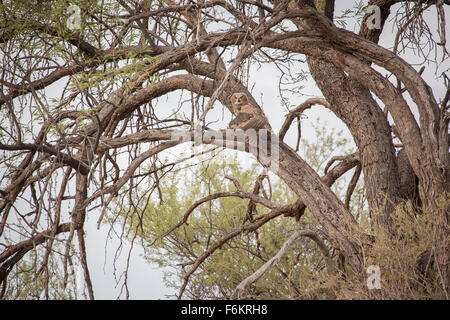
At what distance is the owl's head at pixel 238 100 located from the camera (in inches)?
168

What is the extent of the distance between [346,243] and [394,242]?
51cm

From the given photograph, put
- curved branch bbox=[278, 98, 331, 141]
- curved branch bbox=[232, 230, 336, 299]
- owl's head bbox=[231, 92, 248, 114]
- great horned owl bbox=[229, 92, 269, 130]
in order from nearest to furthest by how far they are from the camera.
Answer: curved branch bbox=[232, 230, 336, 299], great horned owl bbox=[229, 92, 269, 130], owl's head bbox=[231, 92, 248, 114], curved branch bbox=[278, 98, 331, 141]

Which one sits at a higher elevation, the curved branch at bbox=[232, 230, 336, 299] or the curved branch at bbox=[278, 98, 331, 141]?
the curved branch at bbox=[278, 98, 331, 141]

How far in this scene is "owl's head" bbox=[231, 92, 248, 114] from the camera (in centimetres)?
427

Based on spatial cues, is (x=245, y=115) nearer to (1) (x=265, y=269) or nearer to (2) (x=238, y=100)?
(2) (x=238, y=100)

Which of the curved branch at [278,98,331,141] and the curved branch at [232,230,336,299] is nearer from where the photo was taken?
the curved branch at [232,230,336,299]

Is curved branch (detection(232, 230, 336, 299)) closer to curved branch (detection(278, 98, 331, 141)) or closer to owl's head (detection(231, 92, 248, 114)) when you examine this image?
owl's head (detection(231, 92, 248, 114))

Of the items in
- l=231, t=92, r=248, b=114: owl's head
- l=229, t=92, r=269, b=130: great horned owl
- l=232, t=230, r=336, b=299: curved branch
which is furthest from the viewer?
l=231, t=92, r=248, b=114: owl's head

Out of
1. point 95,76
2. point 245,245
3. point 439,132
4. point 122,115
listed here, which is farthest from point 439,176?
point 245,245

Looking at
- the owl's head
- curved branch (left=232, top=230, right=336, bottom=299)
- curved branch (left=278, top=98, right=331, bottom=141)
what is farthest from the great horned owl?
curved branch (left=278, top=98, right=331, bottom=141)

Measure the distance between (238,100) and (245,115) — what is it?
0.18 metres

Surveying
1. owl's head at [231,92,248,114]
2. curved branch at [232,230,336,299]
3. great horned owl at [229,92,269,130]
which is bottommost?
curved branch at [232,230,336,299]

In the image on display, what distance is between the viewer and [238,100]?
14.1 feet
